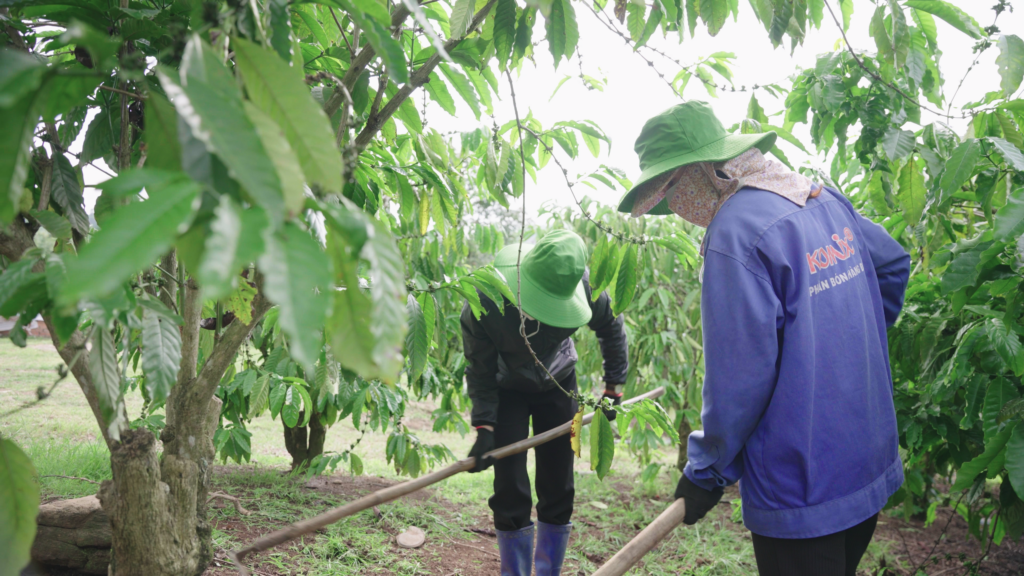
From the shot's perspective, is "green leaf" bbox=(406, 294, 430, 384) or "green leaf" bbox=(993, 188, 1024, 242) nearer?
"green leaf" bbox=(993, 188, 1024, 242)

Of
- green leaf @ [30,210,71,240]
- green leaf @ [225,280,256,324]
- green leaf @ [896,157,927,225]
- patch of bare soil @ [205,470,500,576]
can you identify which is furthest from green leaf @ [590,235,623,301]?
patch of bare soil @ [205,470,500,576]

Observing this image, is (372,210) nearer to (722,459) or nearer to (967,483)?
(722,459)

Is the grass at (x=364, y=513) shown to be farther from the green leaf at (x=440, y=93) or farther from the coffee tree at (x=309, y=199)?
the green leaf at (x=440, y=93)

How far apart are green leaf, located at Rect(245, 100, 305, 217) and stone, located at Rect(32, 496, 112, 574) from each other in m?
1.87

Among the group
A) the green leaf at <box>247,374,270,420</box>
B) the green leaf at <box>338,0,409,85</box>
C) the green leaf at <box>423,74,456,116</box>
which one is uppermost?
the green leaf at <box>423,74,456,116</box>

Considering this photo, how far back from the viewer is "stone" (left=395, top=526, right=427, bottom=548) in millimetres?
2584

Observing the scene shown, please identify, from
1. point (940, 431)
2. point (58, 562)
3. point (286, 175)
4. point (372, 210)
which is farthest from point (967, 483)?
point (58, 562)

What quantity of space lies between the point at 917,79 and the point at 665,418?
96 cm

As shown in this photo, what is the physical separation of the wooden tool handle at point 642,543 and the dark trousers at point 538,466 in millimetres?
1131

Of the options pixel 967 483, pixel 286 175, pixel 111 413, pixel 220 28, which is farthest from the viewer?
pixel 967 483

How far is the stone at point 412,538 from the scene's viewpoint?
258cm

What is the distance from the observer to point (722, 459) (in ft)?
4.15

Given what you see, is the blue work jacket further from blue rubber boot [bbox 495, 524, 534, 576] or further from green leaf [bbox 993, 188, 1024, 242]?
blue rubber boot [bbox 495, 524, 534, 576]

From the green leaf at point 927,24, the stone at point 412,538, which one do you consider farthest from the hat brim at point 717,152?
the stone at point 412,538
